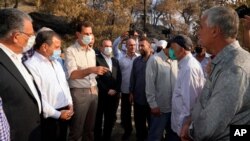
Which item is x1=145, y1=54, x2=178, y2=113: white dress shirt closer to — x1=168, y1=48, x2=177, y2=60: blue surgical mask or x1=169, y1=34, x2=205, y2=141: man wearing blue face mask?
x1=168, y1=48, x2=177, y2=60: blue surgical mask

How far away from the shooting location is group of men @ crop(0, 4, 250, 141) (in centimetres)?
242

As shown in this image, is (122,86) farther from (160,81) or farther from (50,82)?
(50,82)

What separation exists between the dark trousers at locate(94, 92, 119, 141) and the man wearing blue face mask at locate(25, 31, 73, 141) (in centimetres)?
174

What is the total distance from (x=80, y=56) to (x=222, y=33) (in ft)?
9.61

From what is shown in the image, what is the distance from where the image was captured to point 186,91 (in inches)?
149

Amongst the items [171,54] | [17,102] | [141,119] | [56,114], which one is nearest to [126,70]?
[141,119]

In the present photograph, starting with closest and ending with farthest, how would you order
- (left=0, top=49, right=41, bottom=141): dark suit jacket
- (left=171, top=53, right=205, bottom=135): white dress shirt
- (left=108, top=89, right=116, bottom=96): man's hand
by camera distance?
(left=0, top=49, right=41, bottom=141): dark suit jacket < (left=171, top=53, right=205, bottom=135): white dress shirt < (left=108, top=89, right=116, bottom=96): man's hand

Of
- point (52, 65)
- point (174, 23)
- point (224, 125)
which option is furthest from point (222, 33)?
point (174, 23)

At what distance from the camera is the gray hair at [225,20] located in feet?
8.26

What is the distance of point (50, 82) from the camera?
4062mm

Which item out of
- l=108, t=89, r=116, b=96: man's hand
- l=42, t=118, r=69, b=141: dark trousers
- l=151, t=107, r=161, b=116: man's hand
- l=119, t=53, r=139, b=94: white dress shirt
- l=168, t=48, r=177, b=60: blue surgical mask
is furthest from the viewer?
l=119, t=53, r=139, b=94: white dress shirt

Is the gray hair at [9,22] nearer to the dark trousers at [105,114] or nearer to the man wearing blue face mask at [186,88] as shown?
the man wearing blue face mask at [186,88]

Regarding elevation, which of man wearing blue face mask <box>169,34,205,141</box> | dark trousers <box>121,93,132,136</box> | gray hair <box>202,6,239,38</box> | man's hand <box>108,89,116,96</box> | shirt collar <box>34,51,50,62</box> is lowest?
dark trousers <box>121,93,132,136</box>

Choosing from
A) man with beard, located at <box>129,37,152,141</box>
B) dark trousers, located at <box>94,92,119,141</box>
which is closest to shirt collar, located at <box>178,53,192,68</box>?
man with beard, located at <box>129,37,152,141</box>
